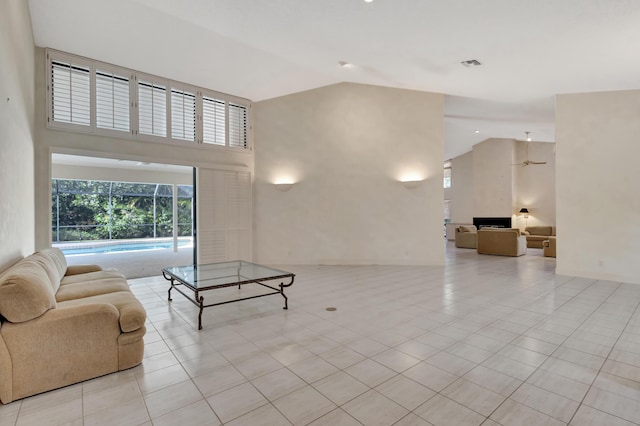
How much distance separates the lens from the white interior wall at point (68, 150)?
466 centimetres

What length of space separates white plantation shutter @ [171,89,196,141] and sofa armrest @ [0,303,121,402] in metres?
4.46

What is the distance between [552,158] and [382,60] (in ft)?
33.2

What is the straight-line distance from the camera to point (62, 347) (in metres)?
2.24

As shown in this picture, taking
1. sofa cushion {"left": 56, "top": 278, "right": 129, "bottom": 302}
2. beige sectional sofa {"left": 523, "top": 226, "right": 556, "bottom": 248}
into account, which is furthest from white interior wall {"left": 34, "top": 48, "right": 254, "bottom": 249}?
beige sectional sofa {"left": 523, "top": 226, "right": 556, "bottom": 248}

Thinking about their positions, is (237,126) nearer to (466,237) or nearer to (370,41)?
(370,41)

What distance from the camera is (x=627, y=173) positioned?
5.41m

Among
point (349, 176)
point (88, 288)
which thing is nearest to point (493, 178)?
point (349, 176)

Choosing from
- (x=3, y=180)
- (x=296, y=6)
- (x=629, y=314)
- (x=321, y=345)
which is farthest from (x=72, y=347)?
(x=629, y=314)

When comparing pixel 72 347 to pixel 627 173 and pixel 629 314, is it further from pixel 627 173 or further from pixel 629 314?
pixel 627 173

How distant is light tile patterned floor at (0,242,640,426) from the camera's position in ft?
6.34

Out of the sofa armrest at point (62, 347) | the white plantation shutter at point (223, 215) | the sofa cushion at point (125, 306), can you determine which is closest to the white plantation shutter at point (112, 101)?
the white plantation shutter at point (223, 215)

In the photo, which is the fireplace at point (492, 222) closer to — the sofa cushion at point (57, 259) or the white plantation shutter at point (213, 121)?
→ the white plantation shutter at point (213, 121)

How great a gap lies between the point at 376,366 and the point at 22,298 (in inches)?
102

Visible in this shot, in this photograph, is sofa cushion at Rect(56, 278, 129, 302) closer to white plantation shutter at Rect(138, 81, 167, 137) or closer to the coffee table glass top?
the coffee table glass top
